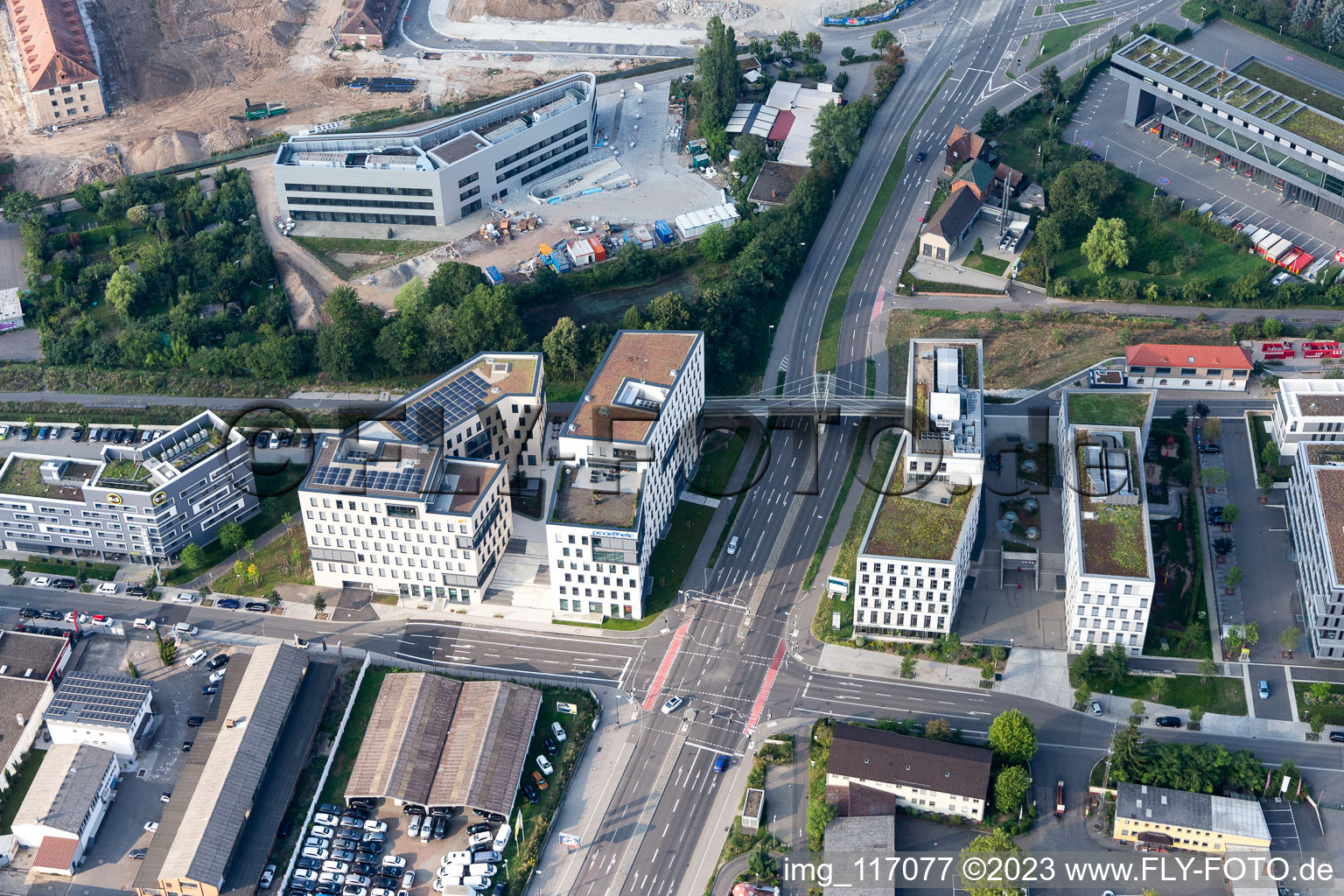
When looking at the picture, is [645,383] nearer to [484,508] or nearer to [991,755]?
[484,508]

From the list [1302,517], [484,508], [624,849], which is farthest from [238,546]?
[1302,517]

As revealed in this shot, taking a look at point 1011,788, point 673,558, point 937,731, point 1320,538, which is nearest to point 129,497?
point 673,558

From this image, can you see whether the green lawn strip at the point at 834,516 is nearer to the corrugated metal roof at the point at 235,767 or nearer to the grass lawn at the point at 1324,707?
the grass lawn at the point at 1324,707

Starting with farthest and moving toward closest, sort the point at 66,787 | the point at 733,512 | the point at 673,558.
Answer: the point at 733,512, the point at 673,558, the point at 66,787

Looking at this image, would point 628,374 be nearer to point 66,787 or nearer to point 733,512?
point 733,512

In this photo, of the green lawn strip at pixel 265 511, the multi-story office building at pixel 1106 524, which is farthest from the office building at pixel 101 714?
the multi-story office building at pixel 1106 524

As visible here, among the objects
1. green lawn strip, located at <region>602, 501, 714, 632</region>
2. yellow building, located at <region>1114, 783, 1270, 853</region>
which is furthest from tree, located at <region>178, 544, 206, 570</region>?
yellow building, located at <region>1114, 783, 1270, 853</region>

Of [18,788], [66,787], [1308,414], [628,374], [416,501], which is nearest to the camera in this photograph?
[66,787]
